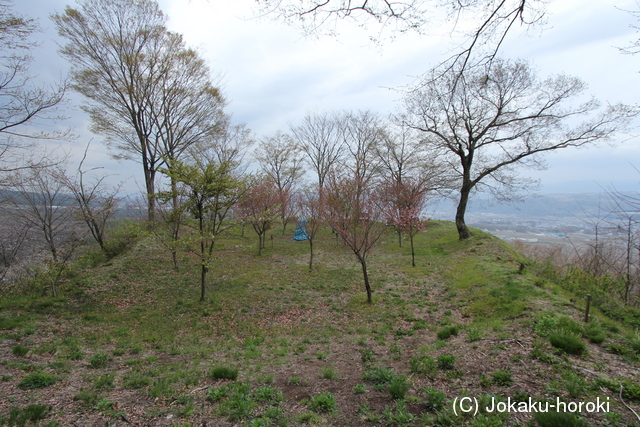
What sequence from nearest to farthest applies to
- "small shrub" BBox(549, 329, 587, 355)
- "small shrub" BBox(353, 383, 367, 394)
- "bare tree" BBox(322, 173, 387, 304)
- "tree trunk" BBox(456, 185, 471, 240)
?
"small shrub" BBox(353, 383, 367, 394) < "small shrub" BBox(549, 329, 587, 355) < "bare tree" BBox(322, 173, 387, 304) < "tree trunk" BBox(456, 185, 471, 240)

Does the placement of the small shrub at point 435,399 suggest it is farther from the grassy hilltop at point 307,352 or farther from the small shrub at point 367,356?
the small shrub at point 367,356

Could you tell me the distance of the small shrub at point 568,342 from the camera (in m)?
3.66

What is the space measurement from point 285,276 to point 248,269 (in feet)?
7.12

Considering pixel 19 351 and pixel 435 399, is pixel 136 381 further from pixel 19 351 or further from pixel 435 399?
pixel 435 399

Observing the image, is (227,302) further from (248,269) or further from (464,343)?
(464,343)

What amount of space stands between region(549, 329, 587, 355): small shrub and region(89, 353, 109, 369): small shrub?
23.3 ft

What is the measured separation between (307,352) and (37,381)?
399 centimetres

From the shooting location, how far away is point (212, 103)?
51.2 ft

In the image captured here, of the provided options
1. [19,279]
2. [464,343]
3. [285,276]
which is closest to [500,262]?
[464,343]

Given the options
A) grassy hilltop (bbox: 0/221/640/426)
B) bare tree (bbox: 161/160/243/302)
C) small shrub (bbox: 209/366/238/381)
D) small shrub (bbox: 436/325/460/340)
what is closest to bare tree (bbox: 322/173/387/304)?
grassy hilltop (bbox: 0/221/640/426)

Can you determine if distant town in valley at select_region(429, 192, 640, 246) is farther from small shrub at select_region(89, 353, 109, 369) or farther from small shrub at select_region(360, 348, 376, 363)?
small shrub at select_region(89, 353, 109, 369)

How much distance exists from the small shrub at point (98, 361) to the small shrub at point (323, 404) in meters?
3.71

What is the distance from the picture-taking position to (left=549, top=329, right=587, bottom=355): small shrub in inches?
144

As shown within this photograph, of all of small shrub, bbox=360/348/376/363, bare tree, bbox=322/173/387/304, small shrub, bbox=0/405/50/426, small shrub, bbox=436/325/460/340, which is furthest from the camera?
bare tree, bbox=322/173/387/304
